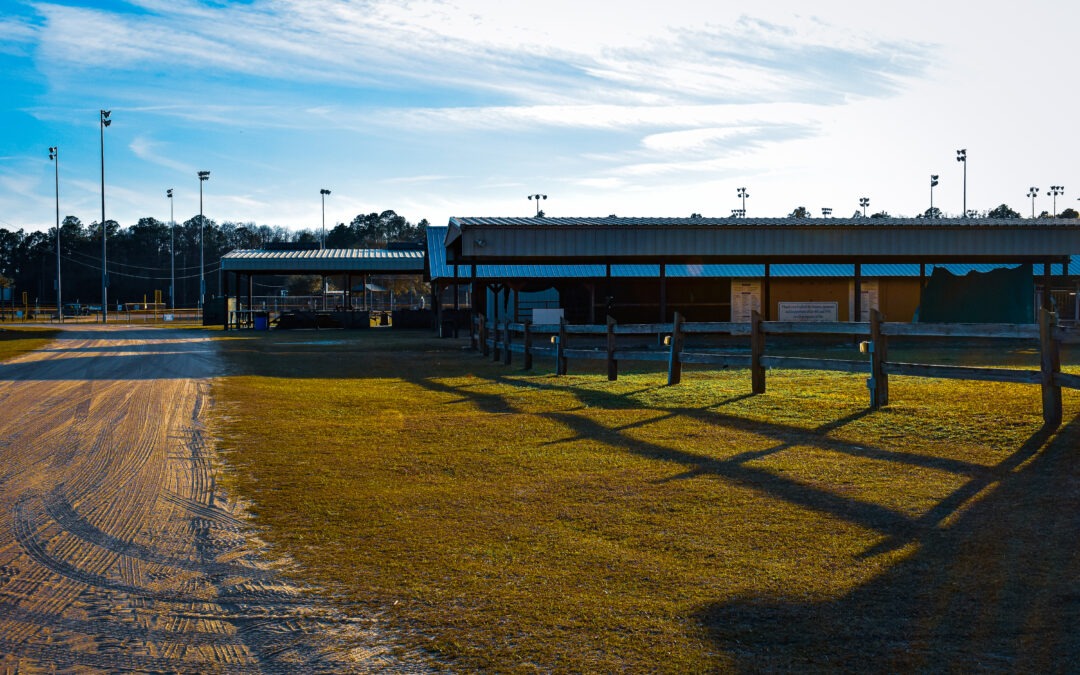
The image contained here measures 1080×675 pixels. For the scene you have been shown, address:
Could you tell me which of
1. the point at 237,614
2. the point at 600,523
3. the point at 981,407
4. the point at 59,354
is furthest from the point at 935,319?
the point at 237,614

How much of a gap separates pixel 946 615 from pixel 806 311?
127ft

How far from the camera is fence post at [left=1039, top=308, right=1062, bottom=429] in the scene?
10625 millimetres

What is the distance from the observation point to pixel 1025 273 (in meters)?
38.8

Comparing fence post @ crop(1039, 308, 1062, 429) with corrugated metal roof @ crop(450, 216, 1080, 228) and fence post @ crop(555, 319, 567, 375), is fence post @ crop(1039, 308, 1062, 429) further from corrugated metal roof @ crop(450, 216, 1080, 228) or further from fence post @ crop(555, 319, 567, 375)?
corrugated metal roof @ crop(450, 216, 1080, 228)

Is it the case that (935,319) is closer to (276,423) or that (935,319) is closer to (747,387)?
(747,387)

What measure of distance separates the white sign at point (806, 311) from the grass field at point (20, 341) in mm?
28924

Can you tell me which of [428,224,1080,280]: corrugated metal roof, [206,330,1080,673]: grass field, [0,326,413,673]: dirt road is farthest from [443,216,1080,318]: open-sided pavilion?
[0,326,413,673]: dirt road

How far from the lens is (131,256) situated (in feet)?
493

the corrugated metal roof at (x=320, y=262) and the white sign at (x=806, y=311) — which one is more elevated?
the corrugated metal roof at (x=320, y=262)

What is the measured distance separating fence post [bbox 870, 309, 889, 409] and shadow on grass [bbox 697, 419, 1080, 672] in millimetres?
6168

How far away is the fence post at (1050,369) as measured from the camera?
10.6 m

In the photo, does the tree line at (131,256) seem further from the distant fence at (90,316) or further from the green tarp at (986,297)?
the green tarp at (986,297)

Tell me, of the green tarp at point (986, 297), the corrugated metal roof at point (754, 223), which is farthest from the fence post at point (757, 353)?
the green tarp at point (986, 297)

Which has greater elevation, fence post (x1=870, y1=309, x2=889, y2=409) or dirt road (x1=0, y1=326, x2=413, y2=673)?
fence post (x1=870, y1=309, x2=889, y2=409)
